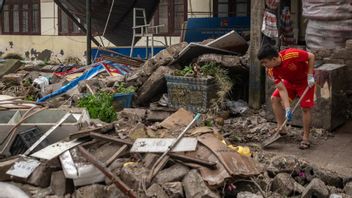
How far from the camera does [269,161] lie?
5.70 meters

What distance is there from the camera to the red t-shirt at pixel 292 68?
638cm

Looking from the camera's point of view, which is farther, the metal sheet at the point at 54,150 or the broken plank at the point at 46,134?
the broken plank at the point at 46,134

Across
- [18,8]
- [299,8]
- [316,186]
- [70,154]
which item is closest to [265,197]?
[316,186]

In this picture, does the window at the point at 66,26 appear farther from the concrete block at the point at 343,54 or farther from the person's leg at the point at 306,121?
the person's leg at the point at 306,121

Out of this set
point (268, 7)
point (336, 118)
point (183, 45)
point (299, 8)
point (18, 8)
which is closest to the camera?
point (336, 118)

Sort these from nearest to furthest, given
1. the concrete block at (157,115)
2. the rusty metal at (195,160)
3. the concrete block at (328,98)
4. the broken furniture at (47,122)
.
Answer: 1. the rusty metal at (195,160)
2. the broken furniture at (47,122)
3. the concrete block at (328,98)
4. the concrete block at (157,115)

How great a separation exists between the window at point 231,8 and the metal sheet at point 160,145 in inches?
326

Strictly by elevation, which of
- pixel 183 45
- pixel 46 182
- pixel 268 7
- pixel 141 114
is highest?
pixel 268 7

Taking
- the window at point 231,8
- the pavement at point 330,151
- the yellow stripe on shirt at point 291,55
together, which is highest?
the window at point 231,8

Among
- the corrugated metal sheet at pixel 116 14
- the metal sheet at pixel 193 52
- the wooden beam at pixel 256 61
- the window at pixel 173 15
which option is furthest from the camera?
the corrugated metal sheet at pixel 116 14

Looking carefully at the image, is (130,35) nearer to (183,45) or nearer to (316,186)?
(183,45)

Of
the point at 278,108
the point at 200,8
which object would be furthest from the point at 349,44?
the point at 200,8

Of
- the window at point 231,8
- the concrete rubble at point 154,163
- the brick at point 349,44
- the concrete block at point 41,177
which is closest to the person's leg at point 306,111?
the concrete rubble at point 154,163

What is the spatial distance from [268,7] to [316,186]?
4132 millimetres
